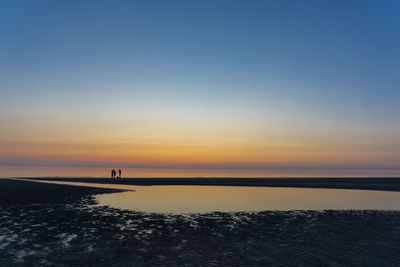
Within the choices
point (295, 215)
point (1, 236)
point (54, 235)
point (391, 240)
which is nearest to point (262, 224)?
point (295, 215)

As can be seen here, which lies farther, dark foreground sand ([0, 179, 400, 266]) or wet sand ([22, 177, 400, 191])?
wet sand ([22, 177, 400, 191])

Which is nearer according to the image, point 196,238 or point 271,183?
point 196,238

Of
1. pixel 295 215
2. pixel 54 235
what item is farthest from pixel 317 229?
pixel 54 235

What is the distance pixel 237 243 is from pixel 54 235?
380 inches

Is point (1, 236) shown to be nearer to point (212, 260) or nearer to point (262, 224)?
point (212, 260)

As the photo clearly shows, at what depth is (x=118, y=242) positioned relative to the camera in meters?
15.5

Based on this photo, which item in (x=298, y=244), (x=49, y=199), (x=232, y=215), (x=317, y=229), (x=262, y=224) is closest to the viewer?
(x=298, y=244)

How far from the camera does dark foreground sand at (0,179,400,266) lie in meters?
12.6

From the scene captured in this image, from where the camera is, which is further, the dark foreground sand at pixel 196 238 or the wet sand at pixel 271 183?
the wet sand at pixel 271 183

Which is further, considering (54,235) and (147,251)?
(54,235)

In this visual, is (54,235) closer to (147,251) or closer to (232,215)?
(147,251)

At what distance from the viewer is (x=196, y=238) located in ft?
54.4

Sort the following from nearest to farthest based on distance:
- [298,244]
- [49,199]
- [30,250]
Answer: [30,250]
[298,244]
[49,199]

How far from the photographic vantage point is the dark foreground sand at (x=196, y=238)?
497 inches
